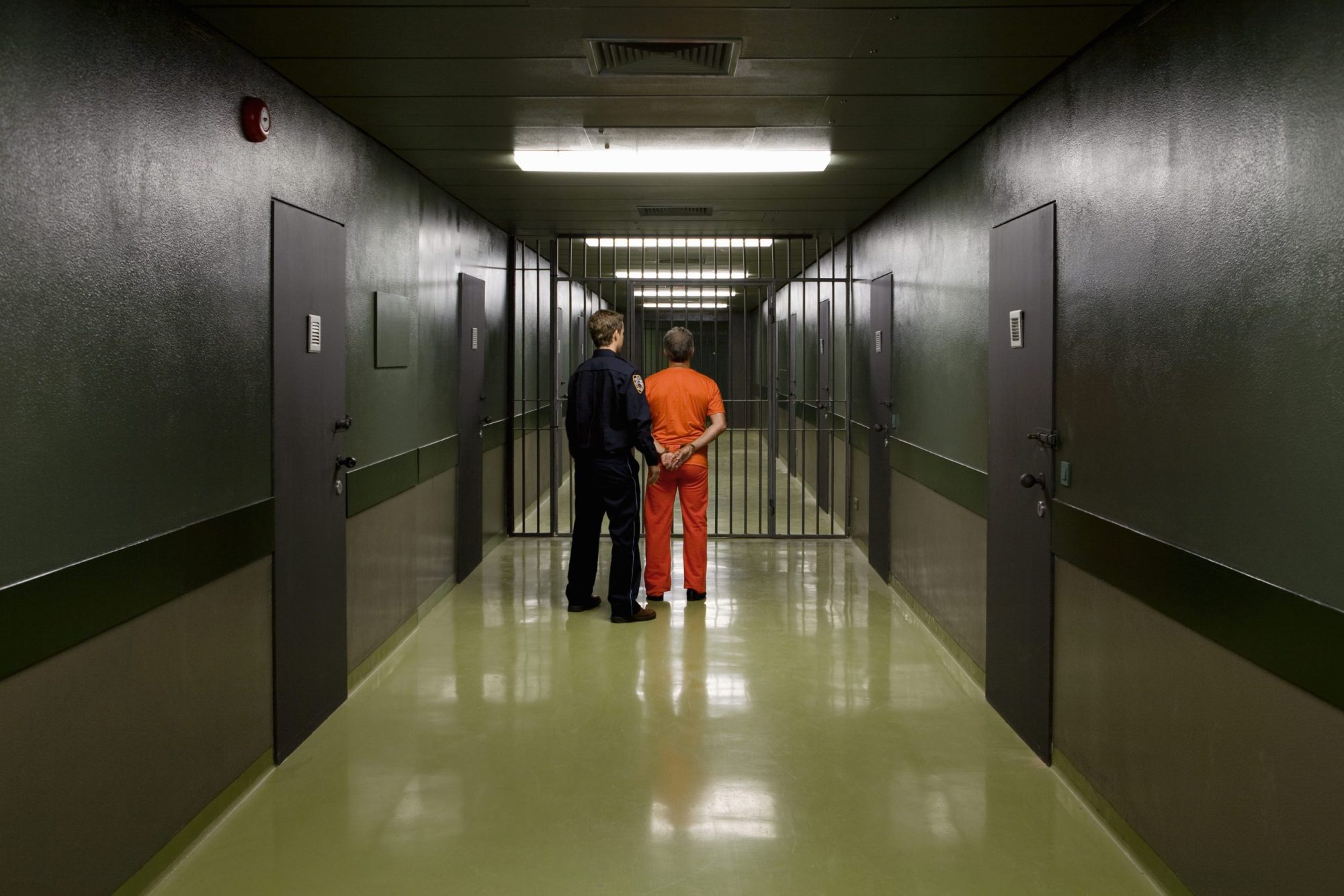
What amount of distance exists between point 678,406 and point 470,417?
1694 millimetres

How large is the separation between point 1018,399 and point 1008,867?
173cm

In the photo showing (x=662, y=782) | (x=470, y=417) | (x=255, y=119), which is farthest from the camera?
(x=470, y=417)

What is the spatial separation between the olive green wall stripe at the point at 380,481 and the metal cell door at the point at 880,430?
3.02 metres

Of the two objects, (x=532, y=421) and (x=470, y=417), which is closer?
(x=470, y=417)

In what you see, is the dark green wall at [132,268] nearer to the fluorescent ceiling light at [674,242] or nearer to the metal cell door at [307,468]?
the metal cell door at [307,468]

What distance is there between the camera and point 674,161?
199 inches

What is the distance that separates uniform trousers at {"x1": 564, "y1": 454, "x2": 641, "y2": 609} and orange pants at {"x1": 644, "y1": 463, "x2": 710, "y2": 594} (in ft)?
1.03

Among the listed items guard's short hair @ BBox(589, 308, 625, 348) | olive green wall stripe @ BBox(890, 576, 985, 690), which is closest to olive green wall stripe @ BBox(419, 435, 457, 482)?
guard's short hair @ BBox(589, 308, 625, 348)

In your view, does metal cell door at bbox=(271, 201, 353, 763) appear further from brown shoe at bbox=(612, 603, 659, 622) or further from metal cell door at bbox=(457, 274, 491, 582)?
metal cell door at bbox=(457, 274, 491, 582)

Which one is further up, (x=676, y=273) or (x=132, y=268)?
(x=676, y=273)

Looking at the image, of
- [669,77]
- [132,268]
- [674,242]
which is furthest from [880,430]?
[132,268]

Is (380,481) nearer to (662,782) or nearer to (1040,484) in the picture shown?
(662,782)

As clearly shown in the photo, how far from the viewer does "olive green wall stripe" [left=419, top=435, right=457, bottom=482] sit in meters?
5.37

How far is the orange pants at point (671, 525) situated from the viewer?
18.5 ft
